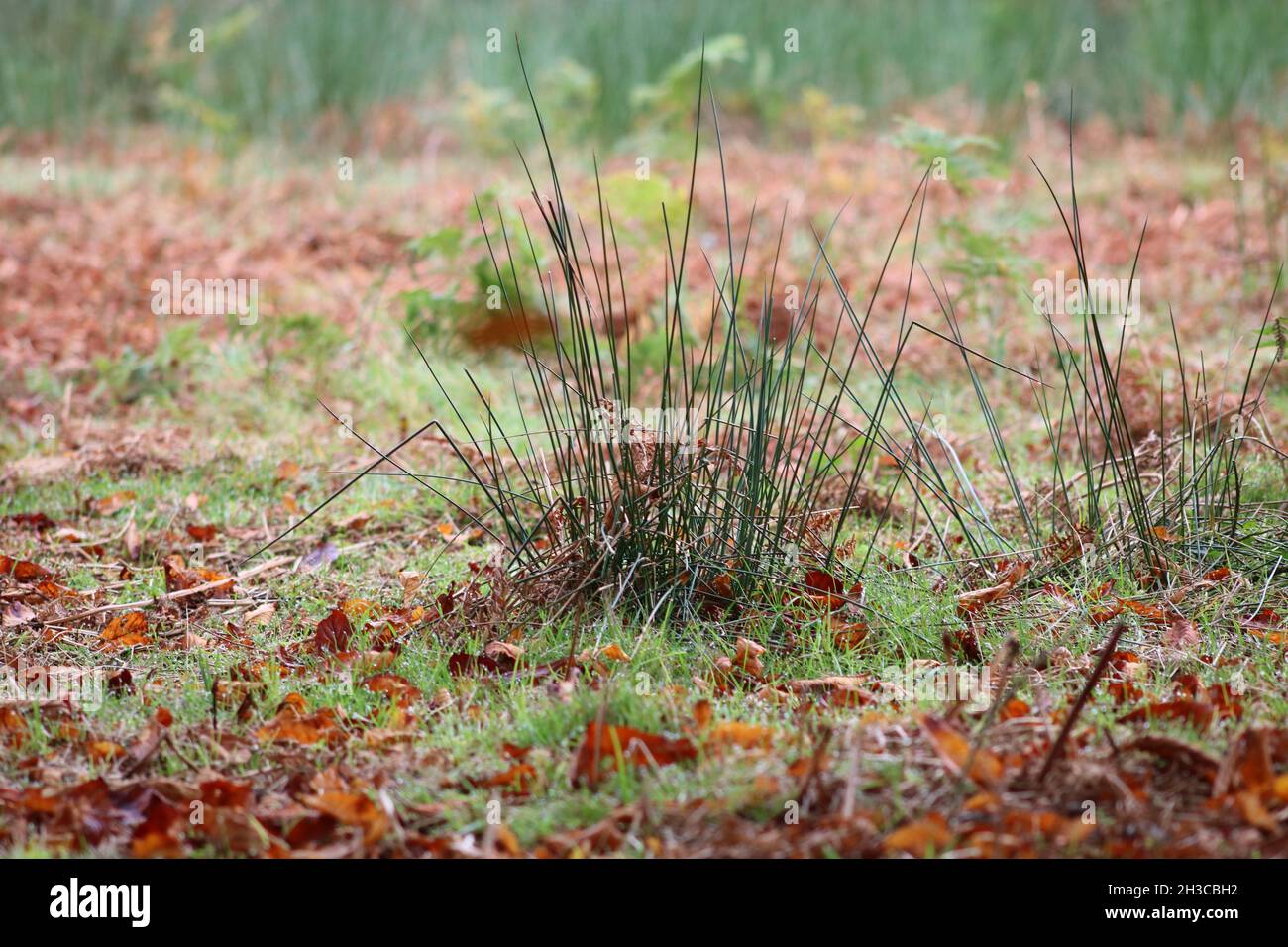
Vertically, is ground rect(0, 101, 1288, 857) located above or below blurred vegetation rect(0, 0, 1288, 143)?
below

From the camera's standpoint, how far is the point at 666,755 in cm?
174

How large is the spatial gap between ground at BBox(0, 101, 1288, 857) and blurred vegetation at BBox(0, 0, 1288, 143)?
2640 mm

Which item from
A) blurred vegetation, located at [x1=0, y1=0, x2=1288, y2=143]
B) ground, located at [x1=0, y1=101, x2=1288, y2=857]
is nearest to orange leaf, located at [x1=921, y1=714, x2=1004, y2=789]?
ground, located at [x1=0, y1=101, x2=1288, y2=857]

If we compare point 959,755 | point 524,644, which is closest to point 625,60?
point 524,644

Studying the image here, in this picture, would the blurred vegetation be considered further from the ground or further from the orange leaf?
the orange leaf

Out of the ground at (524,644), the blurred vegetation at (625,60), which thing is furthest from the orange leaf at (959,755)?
the blurred vegetation at (625,60)

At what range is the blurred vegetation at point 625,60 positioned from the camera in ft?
23.4

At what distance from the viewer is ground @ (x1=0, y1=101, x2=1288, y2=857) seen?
1620mm

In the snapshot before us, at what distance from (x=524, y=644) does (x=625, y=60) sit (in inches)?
234

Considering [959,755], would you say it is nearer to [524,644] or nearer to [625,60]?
[524,644]

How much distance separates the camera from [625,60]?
24.2ft

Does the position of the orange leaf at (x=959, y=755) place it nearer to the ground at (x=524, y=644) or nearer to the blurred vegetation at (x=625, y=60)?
the ground at (x=524, y=644)

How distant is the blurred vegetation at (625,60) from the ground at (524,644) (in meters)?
2.64
